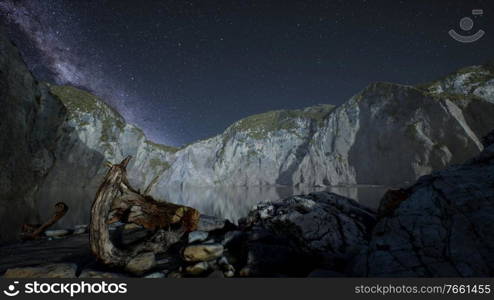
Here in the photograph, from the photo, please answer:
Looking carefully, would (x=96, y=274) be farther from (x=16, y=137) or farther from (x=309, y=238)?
(x=16, y=137)

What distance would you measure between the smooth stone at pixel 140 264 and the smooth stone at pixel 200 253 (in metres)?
0.84

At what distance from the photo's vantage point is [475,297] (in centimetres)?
276

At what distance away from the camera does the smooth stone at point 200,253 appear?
531cm

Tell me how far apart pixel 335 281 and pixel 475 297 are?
6.32 ft

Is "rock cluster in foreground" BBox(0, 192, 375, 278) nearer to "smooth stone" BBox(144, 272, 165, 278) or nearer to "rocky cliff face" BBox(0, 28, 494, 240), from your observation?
"smooth stone" BBox(144, 272, 165, 278)

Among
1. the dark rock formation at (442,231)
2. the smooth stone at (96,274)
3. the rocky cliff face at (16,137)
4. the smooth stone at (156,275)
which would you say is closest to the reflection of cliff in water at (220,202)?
the rocky cliff face at (16,137)

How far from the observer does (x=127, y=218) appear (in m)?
6.96

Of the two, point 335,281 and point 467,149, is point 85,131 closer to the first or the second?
point 335,281

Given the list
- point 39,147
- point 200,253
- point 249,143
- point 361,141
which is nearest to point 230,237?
point 200,253

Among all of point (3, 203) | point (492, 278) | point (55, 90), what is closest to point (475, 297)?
point (492, 278)

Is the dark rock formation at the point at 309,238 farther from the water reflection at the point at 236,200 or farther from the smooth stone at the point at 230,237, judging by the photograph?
the water reflection at the point at 236,200

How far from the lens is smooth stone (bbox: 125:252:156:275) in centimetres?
482

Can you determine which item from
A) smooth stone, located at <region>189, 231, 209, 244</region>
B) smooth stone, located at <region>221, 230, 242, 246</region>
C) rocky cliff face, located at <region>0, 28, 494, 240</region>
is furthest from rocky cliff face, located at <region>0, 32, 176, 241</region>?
smooth stone, located at <region>221, 230, 242, 246</region>

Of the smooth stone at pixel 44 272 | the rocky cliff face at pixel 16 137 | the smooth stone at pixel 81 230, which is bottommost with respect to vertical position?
the smooth stone at pixel 81 230
